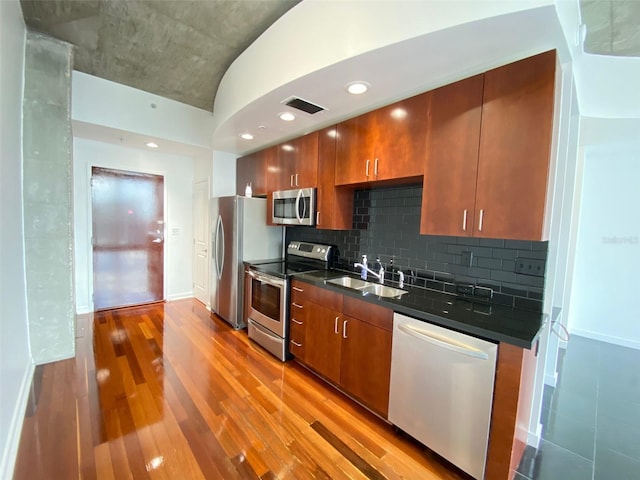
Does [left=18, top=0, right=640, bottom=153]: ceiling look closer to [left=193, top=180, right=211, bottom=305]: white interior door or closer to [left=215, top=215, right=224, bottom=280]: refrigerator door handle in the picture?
[left=215, top=215, right=224, bottom=280]: refrigerator door handle

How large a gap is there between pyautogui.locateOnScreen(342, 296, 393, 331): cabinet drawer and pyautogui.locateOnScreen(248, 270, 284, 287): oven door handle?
836 mm

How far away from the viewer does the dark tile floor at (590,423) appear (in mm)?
1599

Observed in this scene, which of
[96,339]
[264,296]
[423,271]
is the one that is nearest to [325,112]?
[423,271]

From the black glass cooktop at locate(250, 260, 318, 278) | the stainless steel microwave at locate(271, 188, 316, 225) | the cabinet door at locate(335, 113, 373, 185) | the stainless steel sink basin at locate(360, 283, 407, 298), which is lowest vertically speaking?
the stainless steel sink basin at locate(360, 283, 407, 298)

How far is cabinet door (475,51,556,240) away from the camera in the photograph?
4.66ft

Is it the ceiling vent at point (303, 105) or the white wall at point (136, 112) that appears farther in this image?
the white wall at point (136, 112)

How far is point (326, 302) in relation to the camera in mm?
2258

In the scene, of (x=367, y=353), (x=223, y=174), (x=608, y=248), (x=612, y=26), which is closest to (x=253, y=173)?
(x=223, y=174)

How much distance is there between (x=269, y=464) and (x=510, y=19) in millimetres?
2594

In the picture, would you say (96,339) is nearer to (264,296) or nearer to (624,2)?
(264,296)

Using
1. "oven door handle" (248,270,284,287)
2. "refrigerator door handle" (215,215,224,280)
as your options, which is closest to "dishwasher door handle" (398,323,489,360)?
"oven door handle" (248,270,284,287)

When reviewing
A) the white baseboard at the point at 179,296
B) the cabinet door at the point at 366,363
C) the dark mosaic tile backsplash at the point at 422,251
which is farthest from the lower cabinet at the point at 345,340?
the white baseboard at the point at 179,296

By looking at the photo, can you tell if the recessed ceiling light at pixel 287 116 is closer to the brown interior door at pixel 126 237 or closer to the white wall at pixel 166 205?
the white wall at pixel 166 205

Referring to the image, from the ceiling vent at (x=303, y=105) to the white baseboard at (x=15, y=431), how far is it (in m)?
2.74
